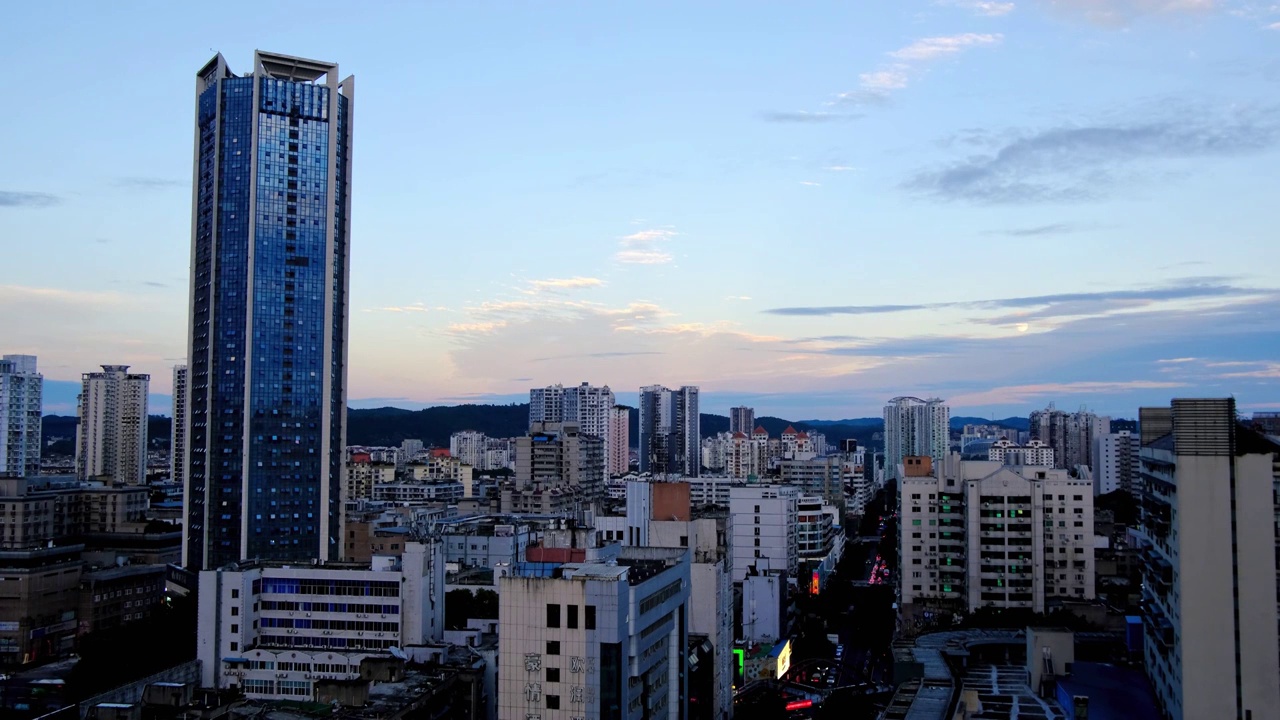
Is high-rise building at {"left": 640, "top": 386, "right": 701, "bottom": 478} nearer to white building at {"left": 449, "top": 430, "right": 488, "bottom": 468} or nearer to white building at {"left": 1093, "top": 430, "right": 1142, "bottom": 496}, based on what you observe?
white building at {"left": 449, "top": 430, "right": 488, "bottom": 468}

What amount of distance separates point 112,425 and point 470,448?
58906 millimetres

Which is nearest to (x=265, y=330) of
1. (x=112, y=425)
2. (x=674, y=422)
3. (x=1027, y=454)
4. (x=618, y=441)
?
(x=112, y=425)

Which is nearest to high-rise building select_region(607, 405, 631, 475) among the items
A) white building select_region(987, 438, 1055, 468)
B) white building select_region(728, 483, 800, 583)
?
white building select_region(987, 438, 1055, 468)

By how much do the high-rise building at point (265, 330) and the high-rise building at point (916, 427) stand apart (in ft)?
316

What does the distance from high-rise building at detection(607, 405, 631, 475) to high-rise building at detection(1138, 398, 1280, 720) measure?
4439 inches

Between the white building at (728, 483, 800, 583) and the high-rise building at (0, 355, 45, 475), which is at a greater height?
the high-rise building at (0, 355, 45, 475)

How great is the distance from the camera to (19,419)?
8662 centimetres

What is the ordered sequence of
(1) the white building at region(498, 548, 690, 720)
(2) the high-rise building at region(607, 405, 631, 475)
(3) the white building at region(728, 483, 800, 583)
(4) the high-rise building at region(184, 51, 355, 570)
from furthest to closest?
(2) the high-rise building at region(607, 405, 631, 475) → (3) the white building at region(728, 483, 800, 583) → (4) the high-rise building at region(184, 51, 355, 570) → (1) the white building at region(498, 548, 690, 720)

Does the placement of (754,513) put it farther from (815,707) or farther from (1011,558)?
(815,707)

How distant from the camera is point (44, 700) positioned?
31.2 meters

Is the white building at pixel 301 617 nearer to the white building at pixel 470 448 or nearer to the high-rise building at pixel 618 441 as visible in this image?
the high-rise building at pixel 618 441

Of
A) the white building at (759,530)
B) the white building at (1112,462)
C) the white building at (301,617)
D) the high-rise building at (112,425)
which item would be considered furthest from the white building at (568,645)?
the high-rise building at (112,425)

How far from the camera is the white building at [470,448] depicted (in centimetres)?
15388

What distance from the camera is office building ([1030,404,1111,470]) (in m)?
116
